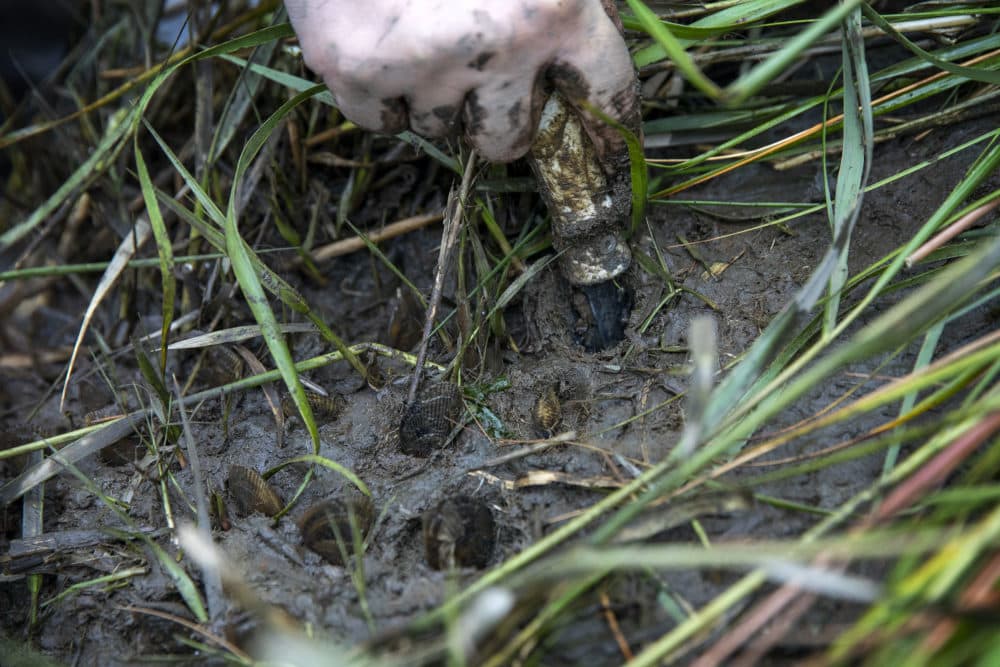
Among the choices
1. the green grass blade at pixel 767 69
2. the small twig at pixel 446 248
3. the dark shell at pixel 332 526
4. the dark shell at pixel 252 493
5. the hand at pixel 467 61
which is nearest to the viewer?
the green grass blade at pixel 767 69

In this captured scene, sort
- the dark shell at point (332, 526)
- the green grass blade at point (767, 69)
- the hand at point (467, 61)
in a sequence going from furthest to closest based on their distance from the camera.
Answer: the dark shell at point (332, 526), the hand at point (467, 61), the green grass blade at point (767, 69)

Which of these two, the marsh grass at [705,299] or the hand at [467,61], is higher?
the hand at [467,61]

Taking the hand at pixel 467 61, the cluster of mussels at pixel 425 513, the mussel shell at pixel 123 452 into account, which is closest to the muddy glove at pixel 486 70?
the hand at pixel 467 61

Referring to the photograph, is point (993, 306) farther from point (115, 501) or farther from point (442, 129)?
point (115, 501)

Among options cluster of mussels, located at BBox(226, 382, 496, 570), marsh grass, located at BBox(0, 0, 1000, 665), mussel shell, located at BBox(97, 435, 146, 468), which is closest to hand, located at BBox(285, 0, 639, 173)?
marsh grass, located at BBox(0, 0, 1000, 665)

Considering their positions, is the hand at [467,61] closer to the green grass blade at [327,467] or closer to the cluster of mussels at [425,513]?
the cluster of mussels at [425,513]

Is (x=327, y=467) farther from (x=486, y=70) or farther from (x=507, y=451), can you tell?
(x=486, y=70)

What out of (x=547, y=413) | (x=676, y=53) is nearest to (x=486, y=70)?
(x=676, y=53)
